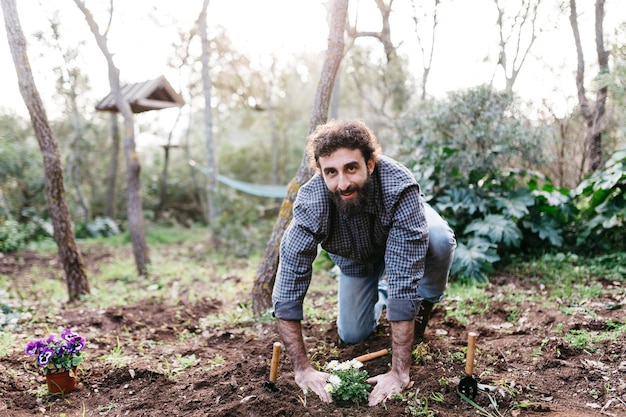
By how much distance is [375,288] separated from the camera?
9.57ft

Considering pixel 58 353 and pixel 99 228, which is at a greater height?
pixel 58 353

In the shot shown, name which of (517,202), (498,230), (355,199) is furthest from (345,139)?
(517,202)

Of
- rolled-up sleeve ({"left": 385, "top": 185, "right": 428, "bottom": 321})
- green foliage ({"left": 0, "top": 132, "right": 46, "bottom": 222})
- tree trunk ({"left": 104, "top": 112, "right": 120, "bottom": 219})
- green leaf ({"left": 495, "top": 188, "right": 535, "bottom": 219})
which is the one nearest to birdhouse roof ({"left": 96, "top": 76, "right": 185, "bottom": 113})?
green foliage ({"left": 0, "top": 132, "right": 46, "bottom": 222})

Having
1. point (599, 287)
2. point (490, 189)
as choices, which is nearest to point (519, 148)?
point (490, 189)

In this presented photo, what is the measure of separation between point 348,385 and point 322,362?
505mm

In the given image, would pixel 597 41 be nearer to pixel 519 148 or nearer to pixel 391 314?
pixel 519 148

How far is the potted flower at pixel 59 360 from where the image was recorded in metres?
2.41

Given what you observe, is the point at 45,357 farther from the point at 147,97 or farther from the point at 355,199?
the point at 147,97

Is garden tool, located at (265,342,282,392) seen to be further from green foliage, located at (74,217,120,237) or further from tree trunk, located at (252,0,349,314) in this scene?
green foliage, located at (74,217,120,237)

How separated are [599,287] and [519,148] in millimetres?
1661

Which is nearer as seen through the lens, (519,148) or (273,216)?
(519,148)

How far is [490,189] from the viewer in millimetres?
4859

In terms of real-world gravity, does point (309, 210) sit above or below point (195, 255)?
above

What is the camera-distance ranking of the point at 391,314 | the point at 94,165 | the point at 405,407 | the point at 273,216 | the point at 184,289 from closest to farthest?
1. the point at 405,407
2. the point at 391,314
3. the point at 184,289
4. the point at 273,216
5. the point at 94,165
